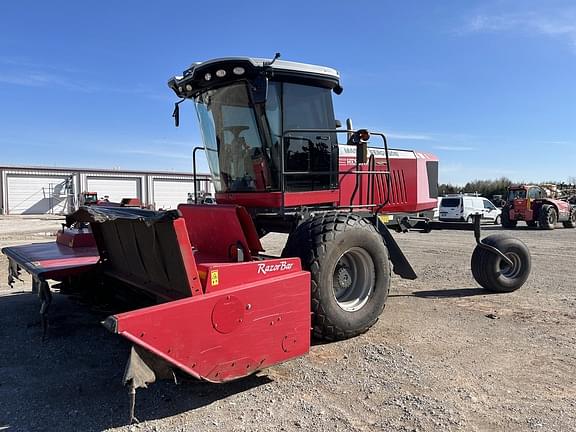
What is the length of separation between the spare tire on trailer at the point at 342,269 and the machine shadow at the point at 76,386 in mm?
885

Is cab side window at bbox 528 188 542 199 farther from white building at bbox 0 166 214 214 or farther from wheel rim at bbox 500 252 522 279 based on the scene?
white building at bbox 0 166 214 214

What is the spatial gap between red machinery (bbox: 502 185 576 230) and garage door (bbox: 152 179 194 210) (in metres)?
30.6

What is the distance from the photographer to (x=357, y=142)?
5191 mm

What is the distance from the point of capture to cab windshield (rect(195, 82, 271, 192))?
16.8 feet

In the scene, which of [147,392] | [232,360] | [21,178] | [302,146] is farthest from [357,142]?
[21,178]

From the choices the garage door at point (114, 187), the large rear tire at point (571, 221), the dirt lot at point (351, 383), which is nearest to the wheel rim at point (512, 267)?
the dirt lot at point (351, 383)

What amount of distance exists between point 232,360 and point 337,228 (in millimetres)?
1675

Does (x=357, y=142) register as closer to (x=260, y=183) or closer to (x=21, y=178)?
(x=260, y=183)

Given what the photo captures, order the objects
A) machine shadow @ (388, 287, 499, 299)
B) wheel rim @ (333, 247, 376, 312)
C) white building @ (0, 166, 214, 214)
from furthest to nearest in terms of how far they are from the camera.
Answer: white building @ (0, 166, 214, 214) → machine shadow @ (388, 287, 499, 299) → wheel rim @ (333, 247, 376, 312)

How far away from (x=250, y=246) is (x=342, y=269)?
1052 millimetres

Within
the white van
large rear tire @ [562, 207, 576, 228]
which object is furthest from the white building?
large rear tire @ [562, 207, 576, 228]

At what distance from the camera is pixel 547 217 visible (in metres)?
22.7

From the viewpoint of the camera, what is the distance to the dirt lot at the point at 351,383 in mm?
3162

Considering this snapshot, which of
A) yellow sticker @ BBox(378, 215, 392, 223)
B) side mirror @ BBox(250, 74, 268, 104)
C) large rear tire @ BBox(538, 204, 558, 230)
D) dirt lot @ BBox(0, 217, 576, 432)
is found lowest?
dirt lot @ BBox(0, 217, 576, 432)
